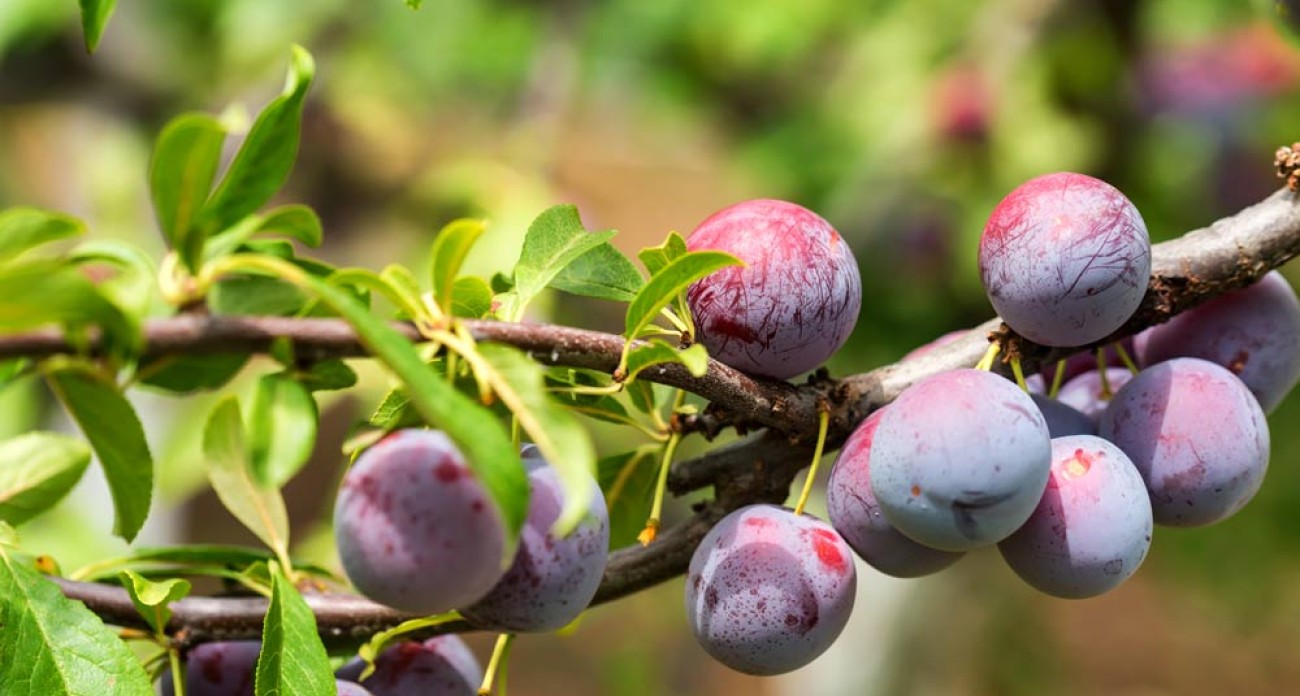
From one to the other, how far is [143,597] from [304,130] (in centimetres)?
234

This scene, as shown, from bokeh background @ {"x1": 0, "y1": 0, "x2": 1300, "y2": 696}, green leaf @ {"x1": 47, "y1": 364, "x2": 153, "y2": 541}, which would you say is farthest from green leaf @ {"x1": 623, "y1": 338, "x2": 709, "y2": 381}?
bokeh background @ {"x1": 0, "y1": 0, "x2": 1300, "y2": 696}

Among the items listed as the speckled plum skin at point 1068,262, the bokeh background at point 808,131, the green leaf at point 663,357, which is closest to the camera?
the green leaf at point 663,357

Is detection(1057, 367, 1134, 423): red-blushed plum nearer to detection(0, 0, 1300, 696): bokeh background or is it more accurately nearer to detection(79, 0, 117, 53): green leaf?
detection(79, 0, 117, 53): green leaf

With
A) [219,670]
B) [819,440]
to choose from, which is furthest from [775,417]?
[219,670]

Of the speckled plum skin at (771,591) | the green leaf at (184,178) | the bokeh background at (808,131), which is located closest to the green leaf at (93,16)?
the green leaf at (184,178)

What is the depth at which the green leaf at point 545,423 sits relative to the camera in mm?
448

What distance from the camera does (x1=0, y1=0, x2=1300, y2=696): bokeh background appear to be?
231 centimetres

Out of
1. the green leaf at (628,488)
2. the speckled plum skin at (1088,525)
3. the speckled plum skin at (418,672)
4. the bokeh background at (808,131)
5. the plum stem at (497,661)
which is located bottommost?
the bokeh background at (808,131)

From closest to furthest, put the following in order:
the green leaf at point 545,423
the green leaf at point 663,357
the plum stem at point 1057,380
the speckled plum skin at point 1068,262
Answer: the green leaf at point 545,423 → the green leaf at point 663,357 → the speckled plum skin at point 1068,262 → the plum stem at point 1057,380

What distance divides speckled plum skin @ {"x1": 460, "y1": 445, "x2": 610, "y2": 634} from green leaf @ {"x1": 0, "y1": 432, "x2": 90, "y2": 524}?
30cm

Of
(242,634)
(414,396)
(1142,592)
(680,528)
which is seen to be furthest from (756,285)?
(1142,592)

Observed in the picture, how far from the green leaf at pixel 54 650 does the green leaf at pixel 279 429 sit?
17 cm

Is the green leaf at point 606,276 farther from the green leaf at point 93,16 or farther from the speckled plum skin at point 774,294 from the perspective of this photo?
the green leaf at point 93,16

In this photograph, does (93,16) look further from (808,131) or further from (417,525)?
(808,131)
